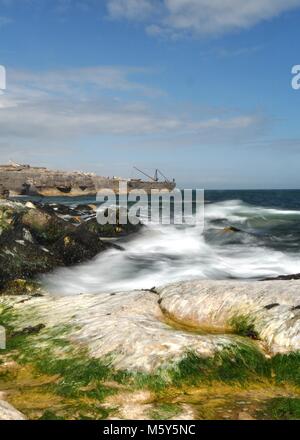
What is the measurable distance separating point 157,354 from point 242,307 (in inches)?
121

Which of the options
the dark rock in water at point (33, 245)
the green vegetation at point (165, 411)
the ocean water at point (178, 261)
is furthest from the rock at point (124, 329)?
the ocean water at point (178, 261)

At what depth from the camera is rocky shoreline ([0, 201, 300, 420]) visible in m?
6.16

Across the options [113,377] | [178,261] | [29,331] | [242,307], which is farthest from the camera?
[178,261]

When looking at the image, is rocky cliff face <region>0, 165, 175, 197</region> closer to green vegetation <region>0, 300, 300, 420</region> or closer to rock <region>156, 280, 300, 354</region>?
rock <region>156, 280, 300, 354</region>

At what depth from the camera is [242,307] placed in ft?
31.6

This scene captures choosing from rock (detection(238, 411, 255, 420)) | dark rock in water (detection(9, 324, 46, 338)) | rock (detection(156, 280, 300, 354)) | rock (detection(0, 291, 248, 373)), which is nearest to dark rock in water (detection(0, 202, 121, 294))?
rock (detection(0, 291, 248, 373))

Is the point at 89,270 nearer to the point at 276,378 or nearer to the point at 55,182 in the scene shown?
the point at 276,378

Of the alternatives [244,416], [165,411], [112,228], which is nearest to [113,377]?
[165,411]

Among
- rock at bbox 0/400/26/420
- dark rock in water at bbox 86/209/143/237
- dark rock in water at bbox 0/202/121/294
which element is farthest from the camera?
dark rock in water at bbox 86/209/143/237

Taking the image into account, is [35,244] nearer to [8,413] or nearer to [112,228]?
[112,228]

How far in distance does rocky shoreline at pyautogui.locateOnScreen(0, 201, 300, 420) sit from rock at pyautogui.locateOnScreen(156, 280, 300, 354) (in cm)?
2

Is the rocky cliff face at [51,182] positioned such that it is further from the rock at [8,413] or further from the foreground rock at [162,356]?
the rock at [8,413]

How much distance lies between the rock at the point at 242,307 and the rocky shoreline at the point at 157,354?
0.02m
